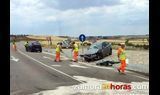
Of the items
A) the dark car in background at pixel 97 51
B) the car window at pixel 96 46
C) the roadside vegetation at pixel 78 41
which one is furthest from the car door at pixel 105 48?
the roadside vegetation at pixel 78 41

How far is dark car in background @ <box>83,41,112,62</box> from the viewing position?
31.1 meters

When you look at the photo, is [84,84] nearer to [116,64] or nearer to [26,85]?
[26,85]

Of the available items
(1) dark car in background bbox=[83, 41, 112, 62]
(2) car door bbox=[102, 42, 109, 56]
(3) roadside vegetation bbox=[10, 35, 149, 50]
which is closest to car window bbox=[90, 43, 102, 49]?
(1) dark car in background bbox=[83, 41, 112, 62]

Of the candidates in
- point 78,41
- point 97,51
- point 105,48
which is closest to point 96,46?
point 97,51

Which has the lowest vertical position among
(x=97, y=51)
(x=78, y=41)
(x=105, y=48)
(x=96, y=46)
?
(x=97, y=51)

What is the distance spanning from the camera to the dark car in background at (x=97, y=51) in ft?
102

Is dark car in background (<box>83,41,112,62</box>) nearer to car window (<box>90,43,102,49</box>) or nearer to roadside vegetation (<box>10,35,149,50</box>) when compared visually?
car window (<box>90,43,102,49</box>)

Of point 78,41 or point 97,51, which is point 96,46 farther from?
point 78,41

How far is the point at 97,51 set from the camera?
31.4 metres

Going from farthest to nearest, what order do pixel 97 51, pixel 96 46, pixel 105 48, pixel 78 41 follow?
pixel 105 48 → pixel 96 46 → pixel 78 41 → pixel 97 51

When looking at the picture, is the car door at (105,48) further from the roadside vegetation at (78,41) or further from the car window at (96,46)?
the roadside vegetation at (78,41)

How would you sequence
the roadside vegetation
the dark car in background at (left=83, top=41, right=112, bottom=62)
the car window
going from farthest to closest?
1. the car window
2. the dark car in background at (left=83, top=41, right=112, bottom=62)
3. the roadside vegetation

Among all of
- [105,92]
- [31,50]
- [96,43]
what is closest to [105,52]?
[96,43]
